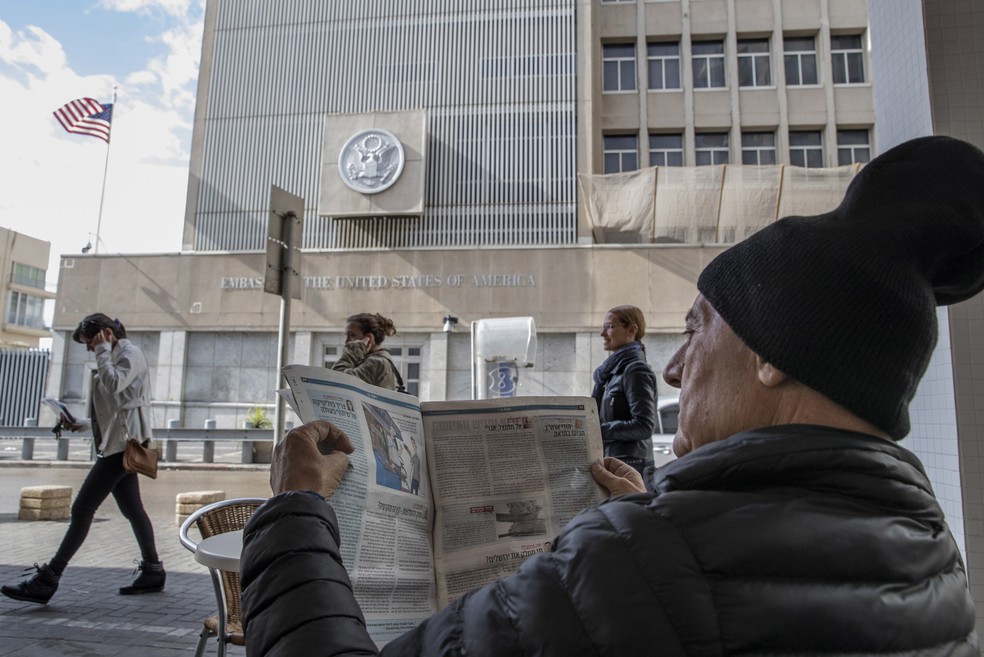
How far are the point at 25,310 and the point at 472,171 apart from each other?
4424 centimetres

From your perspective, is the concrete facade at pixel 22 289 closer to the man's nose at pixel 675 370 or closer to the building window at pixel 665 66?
the building window at pixel 665 66

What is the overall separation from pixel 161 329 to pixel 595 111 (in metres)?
16.4

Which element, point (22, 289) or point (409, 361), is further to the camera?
point (22, 289)

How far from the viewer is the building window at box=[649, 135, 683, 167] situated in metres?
23.5

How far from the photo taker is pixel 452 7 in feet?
79.7

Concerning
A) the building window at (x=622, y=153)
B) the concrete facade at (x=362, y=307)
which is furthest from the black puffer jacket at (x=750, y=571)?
the building window at (x=622, y=153)

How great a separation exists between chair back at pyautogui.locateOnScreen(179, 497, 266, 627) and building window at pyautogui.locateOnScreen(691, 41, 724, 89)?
78.9 feet

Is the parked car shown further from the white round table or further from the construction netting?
the construction netting

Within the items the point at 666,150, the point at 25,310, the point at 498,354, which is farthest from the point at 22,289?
the point at 498,354

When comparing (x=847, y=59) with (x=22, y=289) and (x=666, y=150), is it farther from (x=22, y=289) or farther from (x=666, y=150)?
(x=22, y=289)

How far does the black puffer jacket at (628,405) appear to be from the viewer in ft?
14.5

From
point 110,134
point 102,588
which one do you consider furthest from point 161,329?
point 102,588

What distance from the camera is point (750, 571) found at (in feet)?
2.63

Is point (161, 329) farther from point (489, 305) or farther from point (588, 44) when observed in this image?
point (588, 44)
